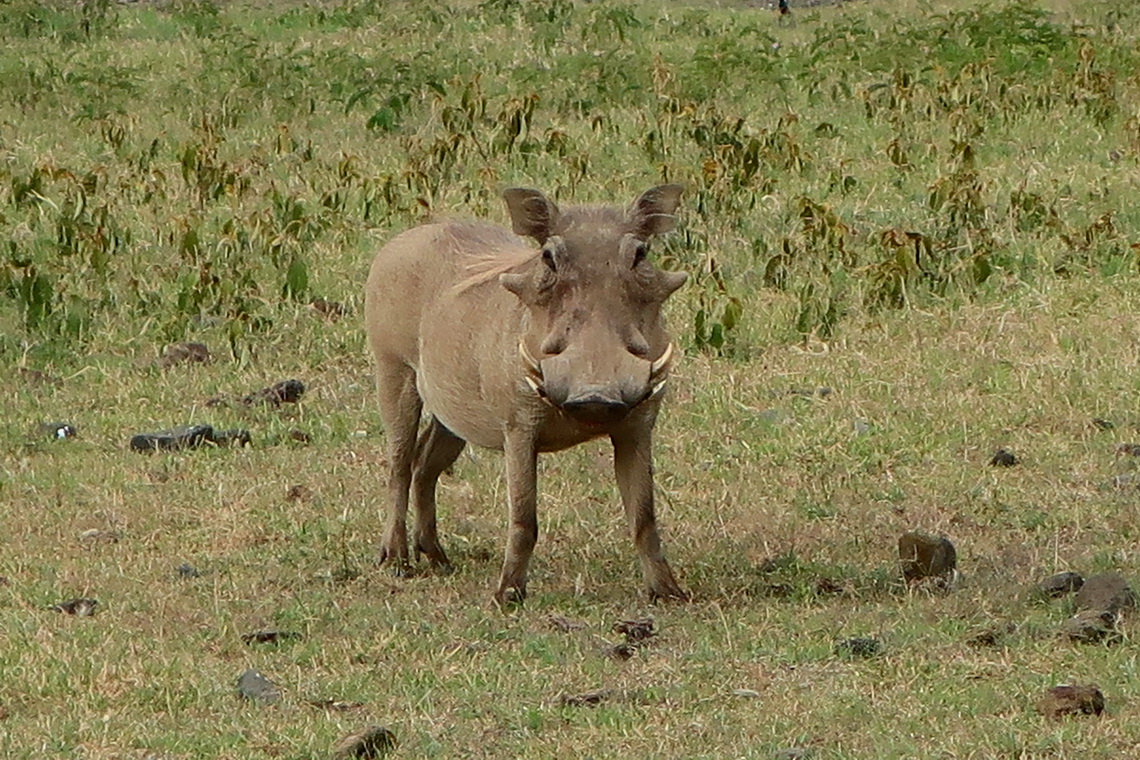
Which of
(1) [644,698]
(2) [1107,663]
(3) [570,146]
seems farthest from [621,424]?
(3) [570,146]

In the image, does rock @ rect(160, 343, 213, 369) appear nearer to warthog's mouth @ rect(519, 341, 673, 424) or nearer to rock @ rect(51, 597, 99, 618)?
rock @ rect(51, 597, 99, 618)

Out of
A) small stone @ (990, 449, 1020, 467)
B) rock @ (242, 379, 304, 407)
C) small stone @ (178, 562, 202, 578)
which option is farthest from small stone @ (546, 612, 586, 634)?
rock @ (242, 379, 304, 407)

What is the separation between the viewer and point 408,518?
21.1 feet

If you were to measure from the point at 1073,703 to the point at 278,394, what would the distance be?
389 centimetres

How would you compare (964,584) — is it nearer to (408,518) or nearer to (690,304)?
(408,518)

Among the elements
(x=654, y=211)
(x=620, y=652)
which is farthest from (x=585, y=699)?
(x=654, y=211)

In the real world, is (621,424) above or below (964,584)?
above

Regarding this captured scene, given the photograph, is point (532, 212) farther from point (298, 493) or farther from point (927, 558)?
point (298, 493)

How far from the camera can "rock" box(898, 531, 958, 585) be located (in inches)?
216

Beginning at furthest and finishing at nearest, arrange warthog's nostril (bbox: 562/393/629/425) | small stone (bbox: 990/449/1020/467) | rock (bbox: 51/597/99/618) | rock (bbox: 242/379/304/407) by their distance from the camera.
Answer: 1. rock (bbox: 242/379/304/407)
2. small stone (bbox: 990/449/1020/467)
3. rock (bbox: 51/597/99/618)
4. warthog's nostril (bbox: 562/393/629/425)

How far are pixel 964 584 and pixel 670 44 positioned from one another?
8.63 metres

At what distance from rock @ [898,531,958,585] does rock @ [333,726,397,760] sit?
1774 millimetres

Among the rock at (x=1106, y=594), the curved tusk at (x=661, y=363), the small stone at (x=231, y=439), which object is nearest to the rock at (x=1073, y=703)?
the rock at (x=1106, y=594)

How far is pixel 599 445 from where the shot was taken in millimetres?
7062
